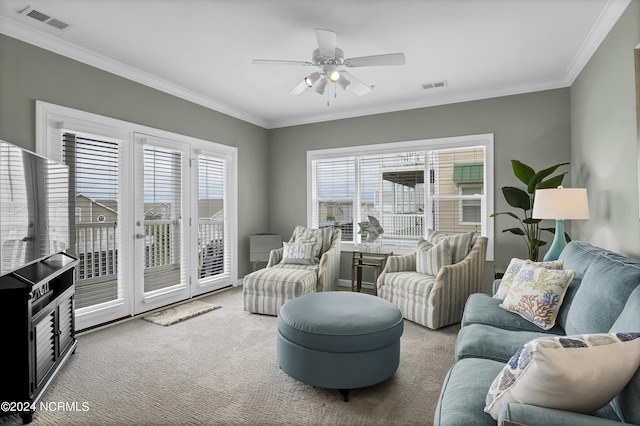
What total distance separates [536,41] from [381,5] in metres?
1.58

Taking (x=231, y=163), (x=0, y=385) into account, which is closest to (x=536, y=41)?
(x=231, y=163)

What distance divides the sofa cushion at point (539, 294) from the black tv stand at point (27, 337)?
2927 millimetres

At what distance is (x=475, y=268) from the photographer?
145 inches

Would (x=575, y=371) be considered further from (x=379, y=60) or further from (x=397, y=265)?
(x=397, y=265)

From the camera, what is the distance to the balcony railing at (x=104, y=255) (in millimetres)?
3301

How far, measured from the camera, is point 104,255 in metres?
3.48

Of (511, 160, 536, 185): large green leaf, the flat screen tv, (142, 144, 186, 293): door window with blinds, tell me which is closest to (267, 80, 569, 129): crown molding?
(511, 160, 536, 185): large green leaf

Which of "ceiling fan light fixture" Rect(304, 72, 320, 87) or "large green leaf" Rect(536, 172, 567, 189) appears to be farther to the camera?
"large green leaf" Rect(536, 172, 567, 189)

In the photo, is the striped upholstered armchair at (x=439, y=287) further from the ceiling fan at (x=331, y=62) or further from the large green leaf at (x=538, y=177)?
the ceiling fan at (x=331, y=62)

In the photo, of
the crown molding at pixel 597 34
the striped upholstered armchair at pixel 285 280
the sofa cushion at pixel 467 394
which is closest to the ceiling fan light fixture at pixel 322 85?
the striped upholstered armchair at pixel 285 280

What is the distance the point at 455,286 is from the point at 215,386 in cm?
242

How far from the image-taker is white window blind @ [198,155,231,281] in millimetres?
4648

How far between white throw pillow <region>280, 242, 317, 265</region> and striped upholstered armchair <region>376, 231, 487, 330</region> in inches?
37.9

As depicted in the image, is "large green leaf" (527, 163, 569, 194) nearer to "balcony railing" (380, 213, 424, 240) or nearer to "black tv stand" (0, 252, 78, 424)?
"balcony railing" (380, 213, 424, 240)
